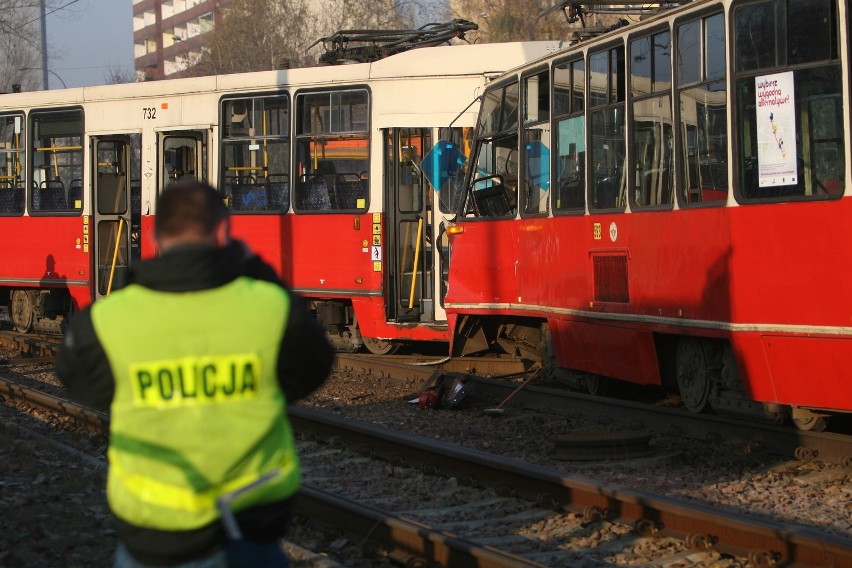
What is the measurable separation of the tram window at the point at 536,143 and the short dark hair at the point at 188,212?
27.0 ft

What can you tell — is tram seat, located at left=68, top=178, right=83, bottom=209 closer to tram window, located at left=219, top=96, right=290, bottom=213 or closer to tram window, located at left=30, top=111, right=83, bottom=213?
tram window, located at left=30, top=111, right=83, bottom=213

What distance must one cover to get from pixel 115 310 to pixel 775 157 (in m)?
5.71

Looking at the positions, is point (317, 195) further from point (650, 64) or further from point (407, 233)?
point (650, 64)

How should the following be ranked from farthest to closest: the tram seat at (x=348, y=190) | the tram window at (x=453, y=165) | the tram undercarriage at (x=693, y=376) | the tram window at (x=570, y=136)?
Answer: the tram seat at (x=348, y=190), the tram window at (x=453, y=165), the tram window at (x=570, y=136), the tram undercarriage at (x=693, y=376)

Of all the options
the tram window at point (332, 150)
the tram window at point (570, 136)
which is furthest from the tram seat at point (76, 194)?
the tram window at point (570, 136)

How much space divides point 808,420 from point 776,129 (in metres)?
2.01

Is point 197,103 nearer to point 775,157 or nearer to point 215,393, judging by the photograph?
point 775,157

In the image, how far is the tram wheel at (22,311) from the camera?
61.2 feet

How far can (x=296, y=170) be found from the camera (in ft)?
48.1

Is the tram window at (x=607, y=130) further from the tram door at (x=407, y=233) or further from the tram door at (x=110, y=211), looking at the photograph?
the tram door at (x=110, y=211)

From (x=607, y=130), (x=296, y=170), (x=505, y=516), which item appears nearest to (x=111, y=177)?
(x=296, y=170)

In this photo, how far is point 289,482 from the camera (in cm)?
296

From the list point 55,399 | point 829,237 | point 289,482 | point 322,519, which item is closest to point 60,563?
point 322,519

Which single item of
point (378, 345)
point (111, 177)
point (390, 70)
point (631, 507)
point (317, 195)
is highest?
point (390, 70)
